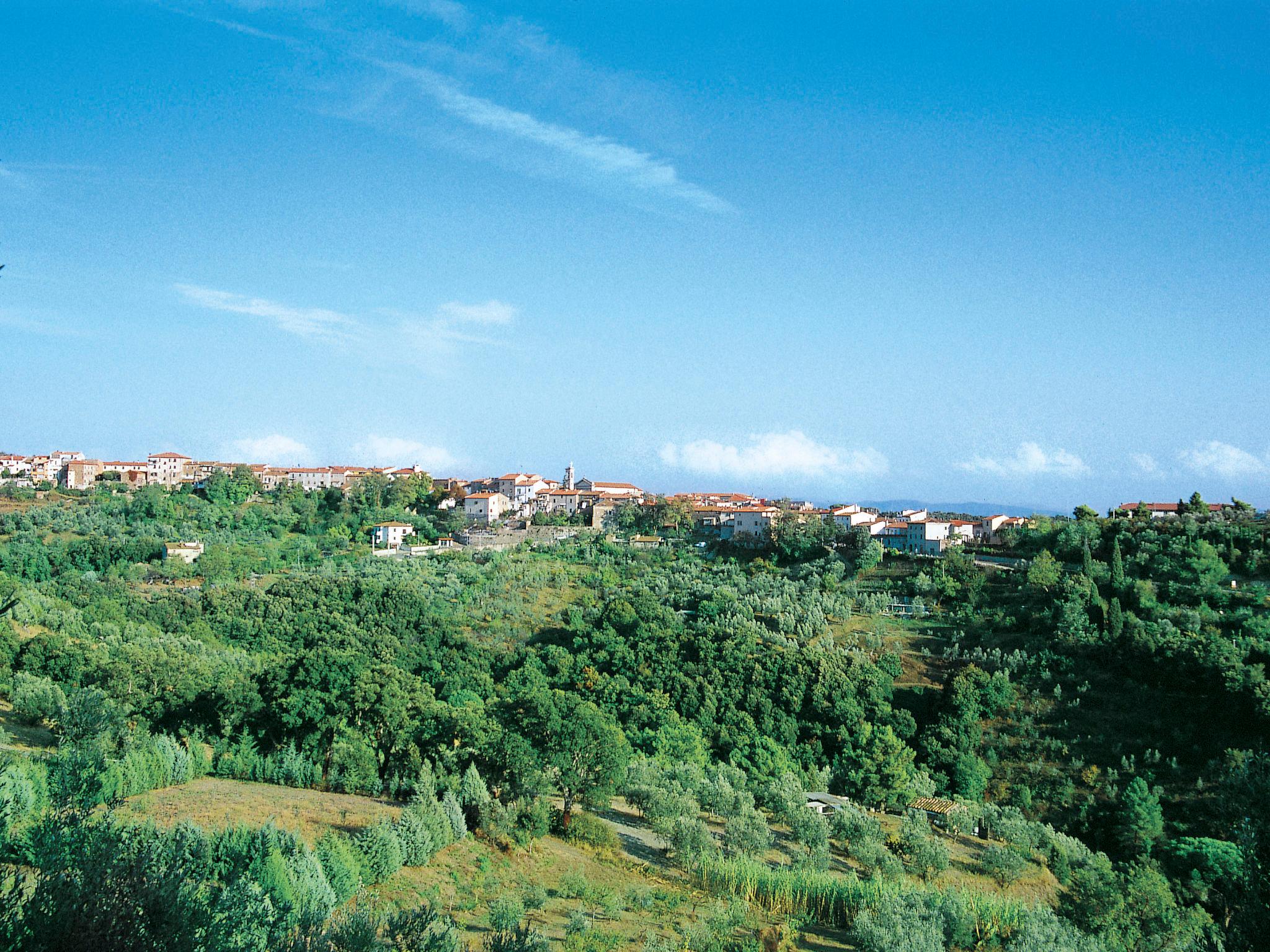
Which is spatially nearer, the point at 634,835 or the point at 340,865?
the point at 340,865

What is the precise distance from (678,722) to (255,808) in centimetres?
1695

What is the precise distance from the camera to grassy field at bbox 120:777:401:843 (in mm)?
17234

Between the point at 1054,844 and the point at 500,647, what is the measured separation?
23.8m

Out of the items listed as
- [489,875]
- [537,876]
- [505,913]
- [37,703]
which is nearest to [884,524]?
[537,876]

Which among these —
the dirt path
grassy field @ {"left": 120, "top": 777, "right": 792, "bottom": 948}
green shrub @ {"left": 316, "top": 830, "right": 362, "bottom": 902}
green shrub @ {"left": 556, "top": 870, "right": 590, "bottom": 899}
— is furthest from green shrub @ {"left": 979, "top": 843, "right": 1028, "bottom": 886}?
green shrub @ {"left": 316, "top": 830, "right": 362, "bottom": 902}

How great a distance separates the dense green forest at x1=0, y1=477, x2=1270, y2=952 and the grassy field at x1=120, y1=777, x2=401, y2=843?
74 centimetres

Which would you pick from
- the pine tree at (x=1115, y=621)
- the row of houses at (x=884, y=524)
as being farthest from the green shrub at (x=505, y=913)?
the row of houses at (x=884, y=524)

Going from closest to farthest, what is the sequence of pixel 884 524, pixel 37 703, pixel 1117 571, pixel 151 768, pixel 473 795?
pixel 151 768 → pixel 473 795 → pixel 37 703 → pixel 1117 571 → pixel 884 524

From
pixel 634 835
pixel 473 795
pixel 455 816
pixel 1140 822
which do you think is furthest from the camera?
pixel 1140 822

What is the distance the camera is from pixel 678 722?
32281 millimetres

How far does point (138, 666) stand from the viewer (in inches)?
1024

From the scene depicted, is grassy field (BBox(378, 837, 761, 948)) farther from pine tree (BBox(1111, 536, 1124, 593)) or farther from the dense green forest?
pine tree (BBox(1111, 536, 1124, 593))

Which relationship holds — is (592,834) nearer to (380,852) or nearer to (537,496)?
(380,852)

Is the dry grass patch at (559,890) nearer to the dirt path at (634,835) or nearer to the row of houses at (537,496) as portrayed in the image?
the dirt path at (634,835)
